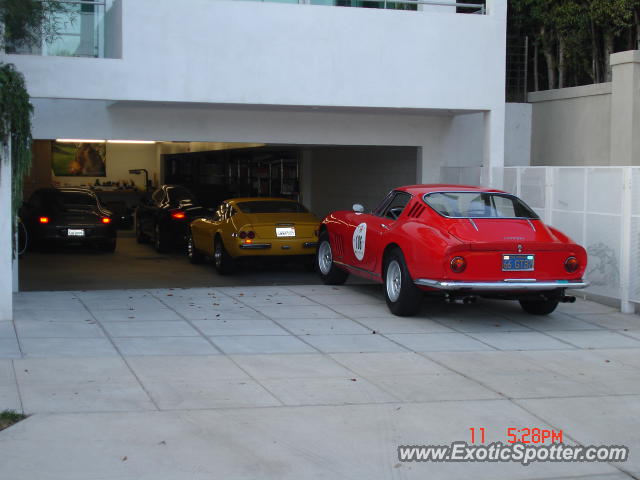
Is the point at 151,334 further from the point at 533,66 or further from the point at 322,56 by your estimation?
the point at 533,66

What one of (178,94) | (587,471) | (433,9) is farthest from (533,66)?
(587,471)

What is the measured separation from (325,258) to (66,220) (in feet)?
26.6

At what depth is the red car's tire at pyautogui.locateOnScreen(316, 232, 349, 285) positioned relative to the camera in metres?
13.5

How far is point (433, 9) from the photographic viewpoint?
15734 millimetres

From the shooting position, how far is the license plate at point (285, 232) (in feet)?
49.2

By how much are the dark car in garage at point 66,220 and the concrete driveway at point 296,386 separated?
27.0 feet

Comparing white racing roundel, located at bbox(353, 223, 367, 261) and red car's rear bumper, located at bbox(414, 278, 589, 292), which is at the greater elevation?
white racing roundel, located at bbox(353, 223, 367, 261)

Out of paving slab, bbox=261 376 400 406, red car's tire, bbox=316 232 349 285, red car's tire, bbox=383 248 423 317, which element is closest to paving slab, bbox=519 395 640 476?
paving slab, bbox=261 376 400 406

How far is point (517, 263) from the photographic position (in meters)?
9.91

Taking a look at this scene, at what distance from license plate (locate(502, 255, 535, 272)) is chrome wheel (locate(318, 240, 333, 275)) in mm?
4214

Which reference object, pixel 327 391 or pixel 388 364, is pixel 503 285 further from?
pixel 327 391

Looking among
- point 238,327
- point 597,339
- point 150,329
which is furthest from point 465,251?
point 150,329

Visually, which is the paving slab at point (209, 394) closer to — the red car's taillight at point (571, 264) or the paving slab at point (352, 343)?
the paving slab at point (352, 343)

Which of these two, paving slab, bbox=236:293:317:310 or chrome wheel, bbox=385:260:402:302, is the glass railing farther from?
chrome wheel, bbox=385:260:402:302
